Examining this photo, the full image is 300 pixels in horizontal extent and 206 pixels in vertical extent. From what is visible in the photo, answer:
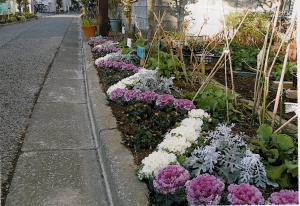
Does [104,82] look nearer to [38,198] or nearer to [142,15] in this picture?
[38,198]

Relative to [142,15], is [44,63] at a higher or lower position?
lower

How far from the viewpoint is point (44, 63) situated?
6.14 m

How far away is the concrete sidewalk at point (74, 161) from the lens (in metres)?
1.88

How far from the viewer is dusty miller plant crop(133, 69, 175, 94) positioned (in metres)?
3.33

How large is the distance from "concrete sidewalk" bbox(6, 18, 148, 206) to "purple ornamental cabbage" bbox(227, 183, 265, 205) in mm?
464

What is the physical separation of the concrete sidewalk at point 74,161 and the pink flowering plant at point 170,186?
4.2 inches

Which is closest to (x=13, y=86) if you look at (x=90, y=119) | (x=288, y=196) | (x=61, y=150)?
(x=90, y=119)

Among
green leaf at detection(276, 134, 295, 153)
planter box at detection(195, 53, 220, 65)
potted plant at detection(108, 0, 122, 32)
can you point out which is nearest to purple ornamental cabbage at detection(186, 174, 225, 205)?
green leaf at detection(276, 134, 295, 153)

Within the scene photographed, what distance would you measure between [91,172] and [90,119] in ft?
3.75

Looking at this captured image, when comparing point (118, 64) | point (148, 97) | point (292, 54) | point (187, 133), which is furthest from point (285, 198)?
point (292, 54)

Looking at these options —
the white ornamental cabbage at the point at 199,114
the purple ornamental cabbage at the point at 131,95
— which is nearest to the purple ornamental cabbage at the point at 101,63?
the purple ornamental cabbage at the point at 131,95

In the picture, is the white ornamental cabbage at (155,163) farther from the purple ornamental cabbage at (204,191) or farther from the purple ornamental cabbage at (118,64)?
the purple ornamental cabbage at (118,64)

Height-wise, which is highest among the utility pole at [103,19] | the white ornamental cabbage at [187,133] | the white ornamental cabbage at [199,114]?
the utility pole at [103,19]

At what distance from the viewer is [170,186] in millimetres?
1610
